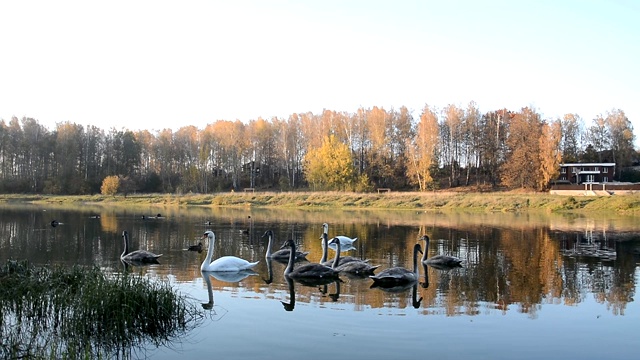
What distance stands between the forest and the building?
9.04 feet

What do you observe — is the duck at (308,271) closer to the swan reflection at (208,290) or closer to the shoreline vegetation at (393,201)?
the swan reflection at (208,290)

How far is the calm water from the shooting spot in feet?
34.4

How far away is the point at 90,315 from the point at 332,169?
71.7m

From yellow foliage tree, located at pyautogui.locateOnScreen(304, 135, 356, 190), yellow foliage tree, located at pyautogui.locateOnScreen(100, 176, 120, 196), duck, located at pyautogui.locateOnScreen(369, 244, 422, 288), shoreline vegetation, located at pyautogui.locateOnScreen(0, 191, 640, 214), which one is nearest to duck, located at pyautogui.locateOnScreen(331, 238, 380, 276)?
duck, located at pyautogui.locateOnScreen(369, 244, 422, 288)

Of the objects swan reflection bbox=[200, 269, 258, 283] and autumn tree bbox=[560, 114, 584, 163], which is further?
autumn tree bbox=[560, 114, 584, 163]

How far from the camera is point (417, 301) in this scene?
14547mm

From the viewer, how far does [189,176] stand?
3733 inches

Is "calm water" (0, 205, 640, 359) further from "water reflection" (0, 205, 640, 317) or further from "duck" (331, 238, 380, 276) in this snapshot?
"duck" (331, 238, 380, 276)

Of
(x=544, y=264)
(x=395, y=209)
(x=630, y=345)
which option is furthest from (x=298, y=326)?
(x=395, y=209)

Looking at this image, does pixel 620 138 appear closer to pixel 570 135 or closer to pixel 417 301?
pixel 570 135

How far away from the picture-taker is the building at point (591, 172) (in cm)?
8788

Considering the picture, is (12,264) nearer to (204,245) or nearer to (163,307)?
(163,307)

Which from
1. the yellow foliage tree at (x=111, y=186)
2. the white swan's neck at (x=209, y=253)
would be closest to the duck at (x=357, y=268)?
the white swan's neck at (x=209, y=253)

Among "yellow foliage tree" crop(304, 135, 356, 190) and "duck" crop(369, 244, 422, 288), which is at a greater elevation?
"yellow foliage tree" crop(304, 135, 356, 190)
